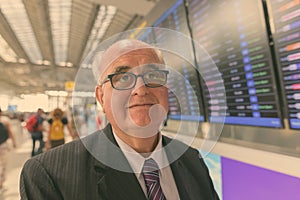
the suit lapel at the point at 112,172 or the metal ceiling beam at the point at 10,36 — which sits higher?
the metal ceiling beam at the point at 10,36

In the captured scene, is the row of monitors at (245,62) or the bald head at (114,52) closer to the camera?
the bald head at (114,52)

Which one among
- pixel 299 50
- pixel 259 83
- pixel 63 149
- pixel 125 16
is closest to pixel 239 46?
pixel 259 83

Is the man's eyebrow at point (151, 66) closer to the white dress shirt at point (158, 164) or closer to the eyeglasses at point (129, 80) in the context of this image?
the eyeglasses at point (129, 80)

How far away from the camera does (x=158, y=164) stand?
851mm

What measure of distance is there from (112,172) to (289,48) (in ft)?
3.42

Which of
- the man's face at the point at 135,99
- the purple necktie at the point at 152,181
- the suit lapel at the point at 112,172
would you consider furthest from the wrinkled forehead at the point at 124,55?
the purple necktie at the point at 152,181

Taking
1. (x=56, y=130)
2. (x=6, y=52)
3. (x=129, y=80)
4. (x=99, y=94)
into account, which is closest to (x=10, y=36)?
(x=6, y=52)

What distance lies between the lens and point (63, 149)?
0.80m

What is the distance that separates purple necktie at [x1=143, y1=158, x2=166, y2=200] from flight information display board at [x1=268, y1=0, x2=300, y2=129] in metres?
0.80

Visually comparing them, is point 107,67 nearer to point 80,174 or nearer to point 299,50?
point 80,174

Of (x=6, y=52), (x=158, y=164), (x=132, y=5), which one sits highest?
(x=132, y=5)

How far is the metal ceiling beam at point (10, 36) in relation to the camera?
874 mm

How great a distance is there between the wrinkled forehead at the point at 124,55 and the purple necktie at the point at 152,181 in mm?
374

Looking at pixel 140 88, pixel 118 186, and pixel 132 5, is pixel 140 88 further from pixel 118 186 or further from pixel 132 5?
pixel 132 5
